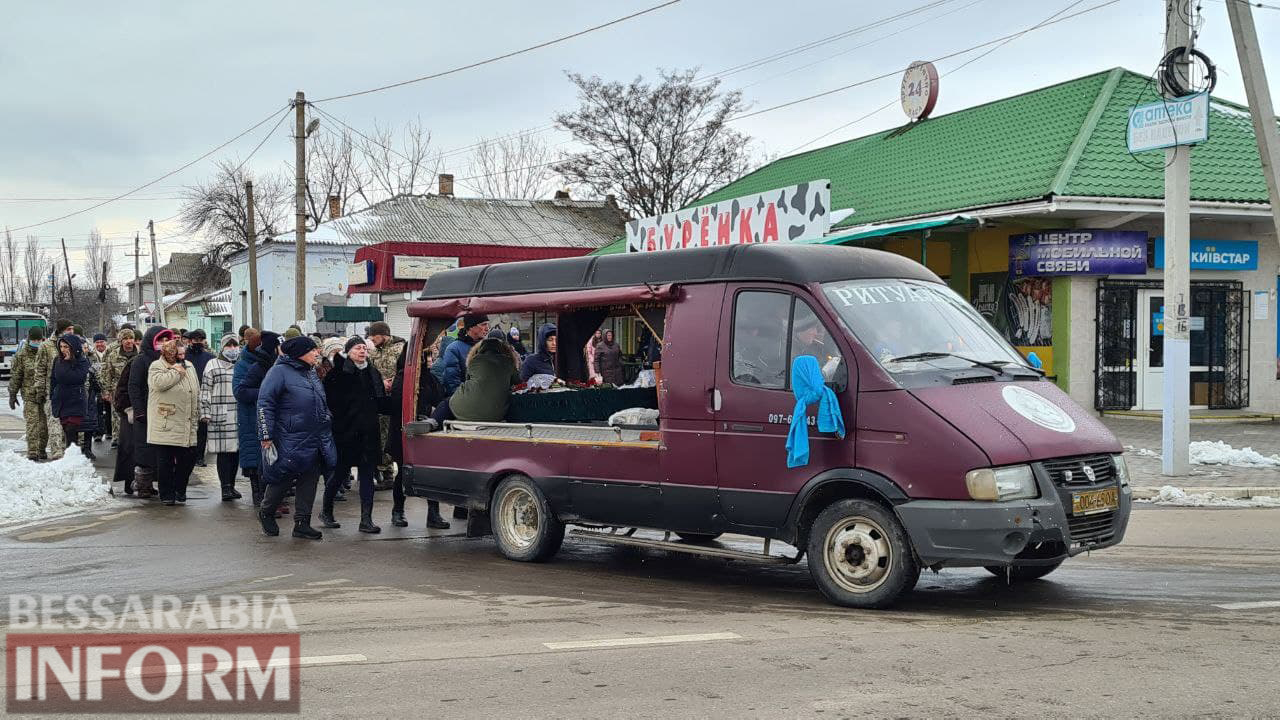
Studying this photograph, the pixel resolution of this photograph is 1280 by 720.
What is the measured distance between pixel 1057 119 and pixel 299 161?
1738 cm

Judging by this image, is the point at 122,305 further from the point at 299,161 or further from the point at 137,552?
the point at 137,552

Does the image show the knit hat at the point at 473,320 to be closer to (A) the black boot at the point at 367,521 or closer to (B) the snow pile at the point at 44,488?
(A) the black boot at the point at 367,521

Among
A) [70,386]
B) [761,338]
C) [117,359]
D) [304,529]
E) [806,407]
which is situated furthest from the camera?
[117,359]

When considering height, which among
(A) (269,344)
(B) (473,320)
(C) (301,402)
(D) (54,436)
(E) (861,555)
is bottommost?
(E) (861,555)

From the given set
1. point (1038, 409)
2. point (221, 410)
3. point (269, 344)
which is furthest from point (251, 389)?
point (1038, 409)

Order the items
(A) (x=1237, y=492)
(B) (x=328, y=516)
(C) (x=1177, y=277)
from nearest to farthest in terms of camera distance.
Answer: (B) (x=328, y=516)
(A) (x=1237, y=492)
(C) (x=1177, y=277)

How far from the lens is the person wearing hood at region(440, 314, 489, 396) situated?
11373mm

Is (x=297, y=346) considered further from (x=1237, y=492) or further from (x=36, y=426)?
(x=1237, y=492)

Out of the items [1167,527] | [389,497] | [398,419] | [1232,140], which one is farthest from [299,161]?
[1167,527]

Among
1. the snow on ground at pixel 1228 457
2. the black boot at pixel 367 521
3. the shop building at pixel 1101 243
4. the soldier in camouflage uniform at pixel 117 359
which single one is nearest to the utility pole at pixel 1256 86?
the snow on ground at pixel 1228 457

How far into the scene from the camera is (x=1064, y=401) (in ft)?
24.1

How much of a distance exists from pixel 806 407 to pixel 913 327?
93 centimetres

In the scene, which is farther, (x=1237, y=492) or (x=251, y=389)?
(x=1237, y=492)

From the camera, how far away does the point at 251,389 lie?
11.7 metres
